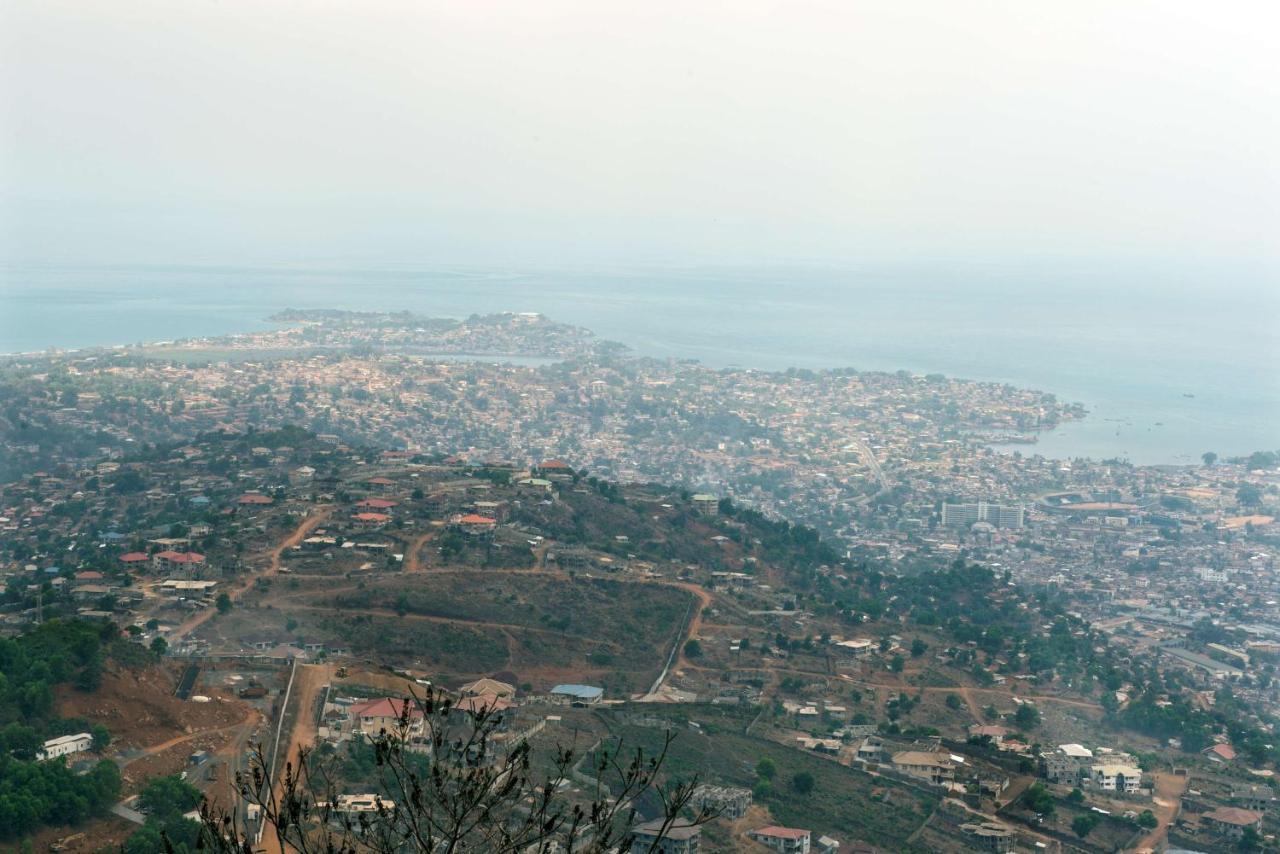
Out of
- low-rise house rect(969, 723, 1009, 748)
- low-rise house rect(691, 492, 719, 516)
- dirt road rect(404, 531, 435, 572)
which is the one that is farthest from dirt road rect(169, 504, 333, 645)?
low-rise house rect(969, 723, 1009, 748)

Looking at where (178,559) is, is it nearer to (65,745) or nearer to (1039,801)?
(65,745)

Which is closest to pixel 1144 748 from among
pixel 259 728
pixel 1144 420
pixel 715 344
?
pixel 259 728

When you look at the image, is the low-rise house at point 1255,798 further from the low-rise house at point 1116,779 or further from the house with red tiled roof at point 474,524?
the house with red tiled roof at point 474,524

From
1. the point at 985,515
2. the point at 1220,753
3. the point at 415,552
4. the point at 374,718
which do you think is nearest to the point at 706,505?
the point at 415,552

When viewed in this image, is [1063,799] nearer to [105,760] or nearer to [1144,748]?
[1144,748]

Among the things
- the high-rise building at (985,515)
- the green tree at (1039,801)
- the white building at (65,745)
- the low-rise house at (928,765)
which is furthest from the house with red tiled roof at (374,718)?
the high-rise building at (985,515)

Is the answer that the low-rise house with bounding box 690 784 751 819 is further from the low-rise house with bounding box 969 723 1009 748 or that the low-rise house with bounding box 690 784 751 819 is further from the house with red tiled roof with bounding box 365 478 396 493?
the house with red tiled roof with bounding box 365 478 396 493
